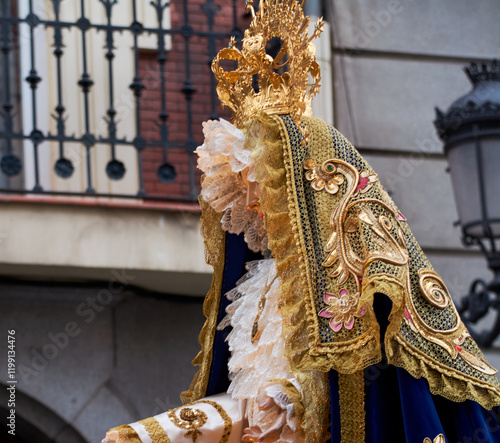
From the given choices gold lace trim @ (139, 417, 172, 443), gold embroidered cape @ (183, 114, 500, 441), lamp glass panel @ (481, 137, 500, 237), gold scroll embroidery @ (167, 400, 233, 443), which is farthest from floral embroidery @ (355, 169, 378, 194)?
lamp glass panel @ (481, 137, 500, 237)

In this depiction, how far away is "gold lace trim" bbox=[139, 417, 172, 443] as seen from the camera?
4.02m

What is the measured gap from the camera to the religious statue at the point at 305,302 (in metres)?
3.64

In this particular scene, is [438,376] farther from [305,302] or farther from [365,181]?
[365,181]

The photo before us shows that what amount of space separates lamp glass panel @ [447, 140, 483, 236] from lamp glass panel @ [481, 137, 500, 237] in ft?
0.18

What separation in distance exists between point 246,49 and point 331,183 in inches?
29.4

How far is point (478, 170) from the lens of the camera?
19.0 feet

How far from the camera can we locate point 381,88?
24.2ft

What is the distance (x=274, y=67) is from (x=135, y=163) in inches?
107

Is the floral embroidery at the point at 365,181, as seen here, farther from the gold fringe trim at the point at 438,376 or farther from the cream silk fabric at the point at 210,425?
the cream silk fabric at the point at 210,425

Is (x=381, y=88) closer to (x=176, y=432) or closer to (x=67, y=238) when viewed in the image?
(x=67, y=238)

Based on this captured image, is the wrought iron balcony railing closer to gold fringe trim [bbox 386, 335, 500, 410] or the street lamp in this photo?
the street lamp

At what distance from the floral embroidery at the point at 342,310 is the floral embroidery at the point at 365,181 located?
39 cm

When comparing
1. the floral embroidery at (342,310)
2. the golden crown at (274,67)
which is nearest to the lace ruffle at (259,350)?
the floral embroidery at (342,310)

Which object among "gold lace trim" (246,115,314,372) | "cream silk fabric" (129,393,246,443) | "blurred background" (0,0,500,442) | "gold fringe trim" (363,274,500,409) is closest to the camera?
"gold fringe trim" (363,274,500,409)
